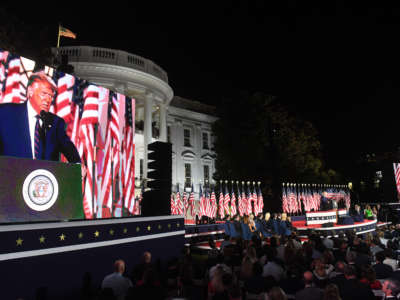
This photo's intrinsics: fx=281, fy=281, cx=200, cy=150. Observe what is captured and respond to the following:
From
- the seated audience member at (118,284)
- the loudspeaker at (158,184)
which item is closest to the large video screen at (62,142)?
the loudspeaker at (158,184)

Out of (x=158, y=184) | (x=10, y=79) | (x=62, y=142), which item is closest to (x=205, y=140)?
(x=158, y=184)

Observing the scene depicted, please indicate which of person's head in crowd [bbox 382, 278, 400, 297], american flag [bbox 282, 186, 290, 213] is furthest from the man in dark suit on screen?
american flag [bbox 282, 186, 290, 213]

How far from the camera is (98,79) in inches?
900

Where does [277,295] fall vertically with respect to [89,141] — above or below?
below

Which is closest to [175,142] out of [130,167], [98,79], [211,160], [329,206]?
[211,160]

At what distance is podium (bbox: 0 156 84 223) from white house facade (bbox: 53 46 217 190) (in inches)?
636

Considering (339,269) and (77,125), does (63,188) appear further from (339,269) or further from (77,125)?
(339,269)

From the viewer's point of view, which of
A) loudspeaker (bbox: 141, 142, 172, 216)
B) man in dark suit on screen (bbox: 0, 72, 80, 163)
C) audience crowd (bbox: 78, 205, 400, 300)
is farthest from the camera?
loudspeaker (bbox: 141, 142, 172, 216)

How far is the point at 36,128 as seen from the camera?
25.8ft

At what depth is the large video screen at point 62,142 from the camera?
6.47m

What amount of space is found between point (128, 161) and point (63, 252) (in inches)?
189

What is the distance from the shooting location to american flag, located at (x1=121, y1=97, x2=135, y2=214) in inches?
401

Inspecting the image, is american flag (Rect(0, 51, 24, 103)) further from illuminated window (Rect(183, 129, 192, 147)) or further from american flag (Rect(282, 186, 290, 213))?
illuminated window (Rect(183, 129, 192, 147))

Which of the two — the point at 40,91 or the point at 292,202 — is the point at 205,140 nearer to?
the point at 292,202
